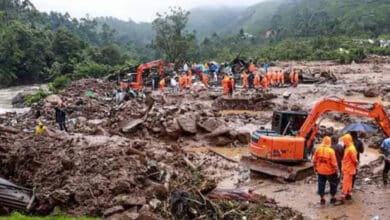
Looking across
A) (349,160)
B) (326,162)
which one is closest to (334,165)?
(326,162)

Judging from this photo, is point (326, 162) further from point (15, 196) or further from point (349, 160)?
point (15, 196)

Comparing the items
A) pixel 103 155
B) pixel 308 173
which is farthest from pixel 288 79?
pixel 103 155

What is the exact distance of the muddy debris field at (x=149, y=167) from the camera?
38.5ft

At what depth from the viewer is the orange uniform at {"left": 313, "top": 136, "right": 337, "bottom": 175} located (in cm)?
1209

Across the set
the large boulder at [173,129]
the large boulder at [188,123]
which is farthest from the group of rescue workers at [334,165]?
Answer: the large boulder at [173,129]

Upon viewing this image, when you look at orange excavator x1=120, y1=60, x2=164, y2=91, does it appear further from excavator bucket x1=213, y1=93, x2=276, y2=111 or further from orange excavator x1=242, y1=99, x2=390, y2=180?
orange excavator x1=242, y1=99, x2=390, y2=180

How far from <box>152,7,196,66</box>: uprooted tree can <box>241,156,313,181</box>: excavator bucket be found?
44.9m

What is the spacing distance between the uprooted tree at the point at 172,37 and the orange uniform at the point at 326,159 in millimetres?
48431

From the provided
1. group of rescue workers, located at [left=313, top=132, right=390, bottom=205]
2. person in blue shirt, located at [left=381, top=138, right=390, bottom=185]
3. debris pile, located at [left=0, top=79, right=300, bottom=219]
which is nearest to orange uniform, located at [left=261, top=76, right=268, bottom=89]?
debris pile, located at [left=0, top=79, right=300, bottom=219]

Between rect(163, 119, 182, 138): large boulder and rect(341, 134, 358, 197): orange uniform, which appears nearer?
rect(341, 134, 358, 197): orange uniform

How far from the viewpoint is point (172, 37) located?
2409 inches

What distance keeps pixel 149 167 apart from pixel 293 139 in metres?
4.44

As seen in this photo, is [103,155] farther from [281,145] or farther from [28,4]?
[28,4]

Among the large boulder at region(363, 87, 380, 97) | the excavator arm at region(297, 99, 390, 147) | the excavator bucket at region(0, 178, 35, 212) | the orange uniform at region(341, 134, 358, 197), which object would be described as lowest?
the excavator bucket at region(0, 178, 35, 212)
